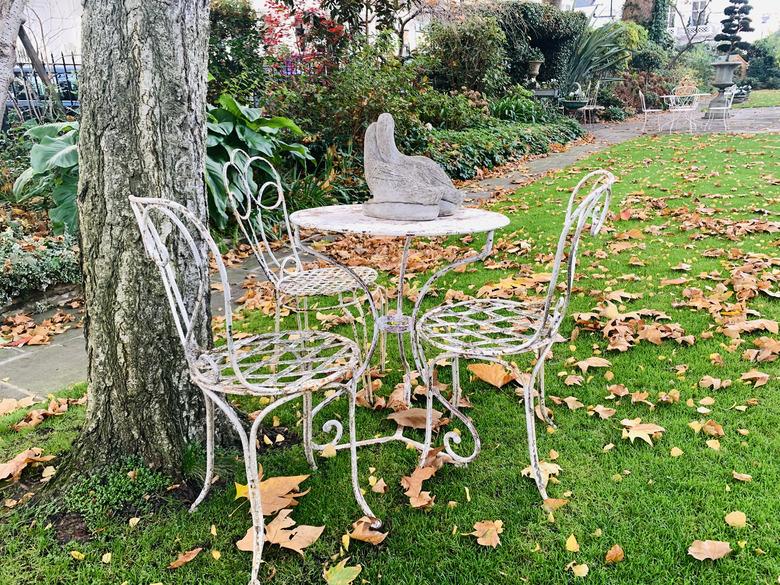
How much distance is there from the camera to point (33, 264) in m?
4.33

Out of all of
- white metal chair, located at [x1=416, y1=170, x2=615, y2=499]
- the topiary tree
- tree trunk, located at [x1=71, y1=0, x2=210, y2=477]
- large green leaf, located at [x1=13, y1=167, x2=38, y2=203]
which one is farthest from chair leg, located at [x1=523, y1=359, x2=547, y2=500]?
the topiary tree

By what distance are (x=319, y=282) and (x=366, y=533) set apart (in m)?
1.40

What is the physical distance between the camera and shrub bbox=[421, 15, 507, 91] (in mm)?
12148

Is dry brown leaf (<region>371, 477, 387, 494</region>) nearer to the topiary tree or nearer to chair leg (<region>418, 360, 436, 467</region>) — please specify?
chair leg (<region>418, 360, 436, 467</region>)

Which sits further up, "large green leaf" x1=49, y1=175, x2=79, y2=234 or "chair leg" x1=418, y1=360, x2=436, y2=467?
"large green leaf" x1=49, y1=175, x2=79, y2=234

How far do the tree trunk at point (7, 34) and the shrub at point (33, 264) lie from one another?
229 cm

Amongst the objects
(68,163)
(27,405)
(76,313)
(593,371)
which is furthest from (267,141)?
(593,371)

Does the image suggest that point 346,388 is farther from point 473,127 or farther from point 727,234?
point 473,127

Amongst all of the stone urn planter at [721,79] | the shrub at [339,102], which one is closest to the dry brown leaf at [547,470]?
the shrub at [339,102]

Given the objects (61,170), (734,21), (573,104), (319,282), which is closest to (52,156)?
(61,170)

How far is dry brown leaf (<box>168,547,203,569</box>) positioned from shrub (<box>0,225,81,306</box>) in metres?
3.26

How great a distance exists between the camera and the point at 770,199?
6145 mm

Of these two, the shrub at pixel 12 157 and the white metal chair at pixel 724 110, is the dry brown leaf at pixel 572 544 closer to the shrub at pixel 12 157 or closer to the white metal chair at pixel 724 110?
the shrub at pixel 12 157

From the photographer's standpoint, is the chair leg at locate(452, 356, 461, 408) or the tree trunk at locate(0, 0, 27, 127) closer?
the tree trunk at locate(0, 0, 27, 127)
